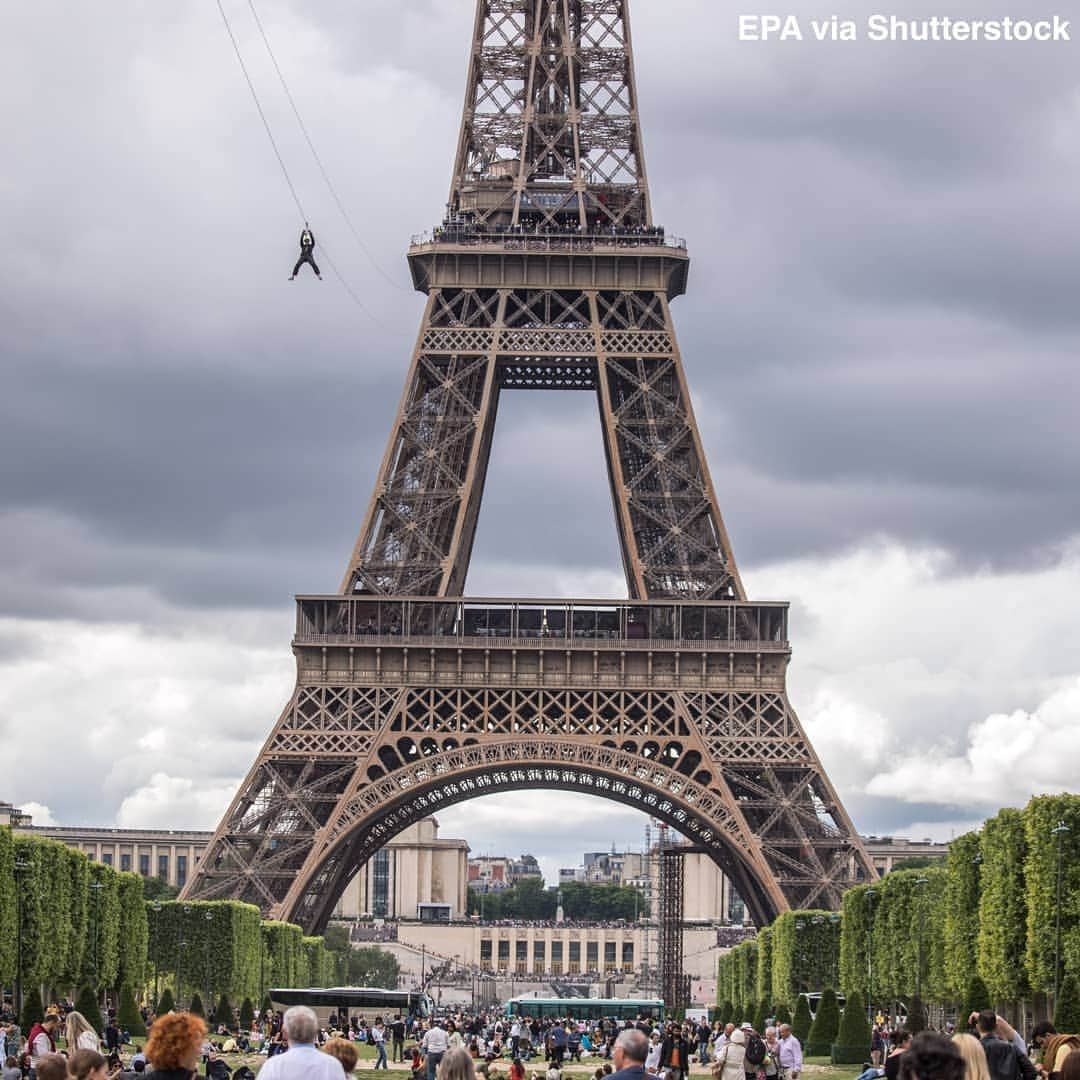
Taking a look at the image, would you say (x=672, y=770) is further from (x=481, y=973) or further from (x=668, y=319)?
(x=481, y=973)

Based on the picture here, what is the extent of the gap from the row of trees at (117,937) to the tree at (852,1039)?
21403mm

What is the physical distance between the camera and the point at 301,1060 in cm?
1520

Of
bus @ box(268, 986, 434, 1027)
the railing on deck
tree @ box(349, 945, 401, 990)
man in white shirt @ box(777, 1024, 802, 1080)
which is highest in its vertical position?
the railing on deck

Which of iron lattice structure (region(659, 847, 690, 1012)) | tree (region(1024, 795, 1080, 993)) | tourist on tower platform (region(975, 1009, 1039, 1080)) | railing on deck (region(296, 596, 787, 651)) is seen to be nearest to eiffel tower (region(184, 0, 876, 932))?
railing on deck (region(296, 596, 787, 651))

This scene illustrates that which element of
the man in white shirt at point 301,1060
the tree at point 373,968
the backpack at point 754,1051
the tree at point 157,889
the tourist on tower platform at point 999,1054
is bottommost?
the tree at point 373,968

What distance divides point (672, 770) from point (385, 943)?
120 meters

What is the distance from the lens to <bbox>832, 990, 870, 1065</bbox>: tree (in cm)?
6034

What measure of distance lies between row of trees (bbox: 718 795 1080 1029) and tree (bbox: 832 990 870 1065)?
3.18 m

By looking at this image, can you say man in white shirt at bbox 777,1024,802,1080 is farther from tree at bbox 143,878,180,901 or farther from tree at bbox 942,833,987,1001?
tree at bbox 143,878,180,901

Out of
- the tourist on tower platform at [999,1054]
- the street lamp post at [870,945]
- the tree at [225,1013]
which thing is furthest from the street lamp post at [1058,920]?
the tree at [225,1013]

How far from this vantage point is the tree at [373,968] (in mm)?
170375

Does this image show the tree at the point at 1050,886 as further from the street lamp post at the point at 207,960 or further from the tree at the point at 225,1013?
the street lamp post at the point at 207,960

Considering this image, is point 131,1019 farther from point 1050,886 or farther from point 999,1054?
point 999,1054

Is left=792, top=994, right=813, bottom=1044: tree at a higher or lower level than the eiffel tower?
lower
